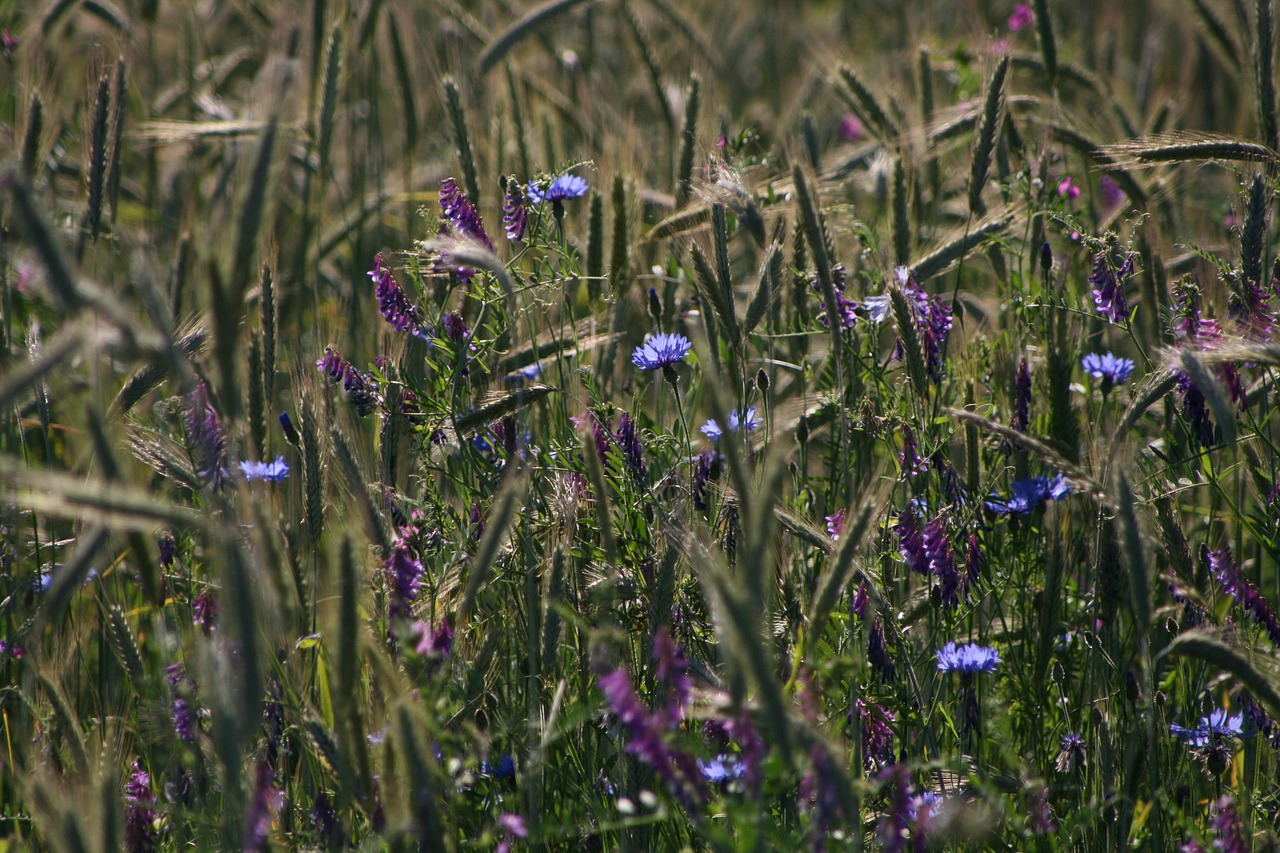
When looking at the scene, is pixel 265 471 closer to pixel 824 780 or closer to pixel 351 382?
pixel 351 382

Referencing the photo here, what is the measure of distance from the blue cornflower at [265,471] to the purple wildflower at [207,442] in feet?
1.17

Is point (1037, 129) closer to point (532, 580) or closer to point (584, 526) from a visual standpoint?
point (584, 526)

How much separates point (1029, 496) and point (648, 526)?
891 mm

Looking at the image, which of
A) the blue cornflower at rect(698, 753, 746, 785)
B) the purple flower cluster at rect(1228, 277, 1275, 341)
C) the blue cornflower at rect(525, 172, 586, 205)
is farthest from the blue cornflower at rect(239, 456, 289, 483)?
the purple flower cluster at rect(1228, 277, 1275, 341)

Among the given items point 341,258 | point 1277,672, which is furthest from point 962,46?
point 1277,672

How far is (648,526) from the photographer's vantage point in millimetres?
2500

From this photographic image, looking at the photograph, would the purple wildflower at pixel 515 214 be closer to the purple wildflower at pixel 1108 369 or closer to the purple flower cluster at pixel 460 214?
the purple flower cluster at pixel 460 214

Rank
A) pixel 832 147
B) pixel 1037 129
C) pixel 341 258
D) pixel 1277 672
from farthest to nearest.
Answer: pixel 832 147
pixel 341 258
pixel 1037 129
pixel 1277 672

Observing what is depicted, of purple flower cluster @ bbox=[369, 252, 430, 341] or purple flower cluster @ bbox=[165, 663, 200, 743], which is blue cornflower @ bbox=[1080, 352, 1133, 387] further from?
purple flower cluster @ bbox=[165, 663, 200, 743]

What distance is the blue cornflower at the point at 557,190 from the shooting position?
8.71ft

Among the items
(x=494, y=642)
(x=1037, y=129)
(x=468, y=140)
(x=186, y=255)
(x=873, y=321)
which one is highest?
(x=1037, y=129)

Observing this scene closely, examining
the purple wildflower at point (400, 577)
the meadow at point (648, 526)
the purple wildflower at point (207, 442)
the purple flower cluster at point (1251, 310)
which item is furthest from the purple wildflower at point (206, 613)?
the purple flower cluster at point (1251, 310)

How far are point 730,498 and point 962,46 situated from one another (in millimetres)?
2830

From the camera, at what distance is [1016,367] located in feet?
8.90
